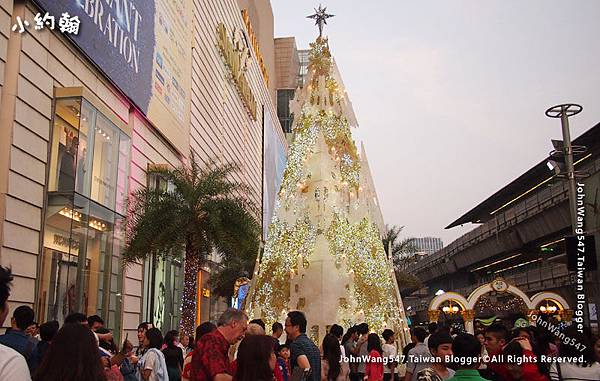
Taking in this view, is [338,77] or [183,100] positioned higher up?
[183,100]

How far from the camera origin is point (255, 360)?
3014 millimetres

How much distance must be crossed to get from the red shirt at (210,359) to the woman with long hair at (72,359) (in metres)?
1.37

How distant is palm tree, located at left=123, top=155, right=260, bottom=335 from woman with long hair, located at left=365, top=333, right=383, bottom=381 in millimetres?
5849

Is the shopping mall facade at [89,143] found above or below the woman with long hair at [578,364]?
above

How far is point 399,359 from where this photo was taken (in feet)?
33.4

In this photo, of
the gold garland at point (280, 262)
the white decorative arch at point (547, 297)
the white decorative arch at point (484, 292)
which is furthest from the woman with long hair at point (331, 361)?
the white decorative arch at point (547, 297)

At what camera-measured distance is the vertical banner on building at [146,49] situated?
13.3 m

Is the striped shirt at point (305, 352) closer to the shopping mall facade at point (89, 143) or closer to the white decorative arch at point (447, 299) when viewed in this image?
the shopping mall facade at point (89, 143)

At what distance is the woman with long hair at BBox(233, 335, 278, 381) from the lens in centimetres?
300

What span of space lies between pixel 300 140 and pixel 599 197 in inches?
314

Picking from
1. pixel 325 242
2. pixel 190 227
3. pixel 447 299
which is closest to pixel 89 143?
pixel 190 227

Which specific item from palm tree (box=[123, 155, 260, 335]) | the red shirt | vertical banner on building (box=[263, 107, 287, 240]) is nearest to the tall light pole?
palm tree (box=[123, 155, 260, 335])

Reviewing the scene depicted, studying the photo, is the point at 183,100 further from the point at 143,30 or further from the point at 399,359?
the point at 399,359

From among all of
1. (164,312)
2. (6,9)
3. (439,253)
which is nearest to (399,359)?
(6,9)
